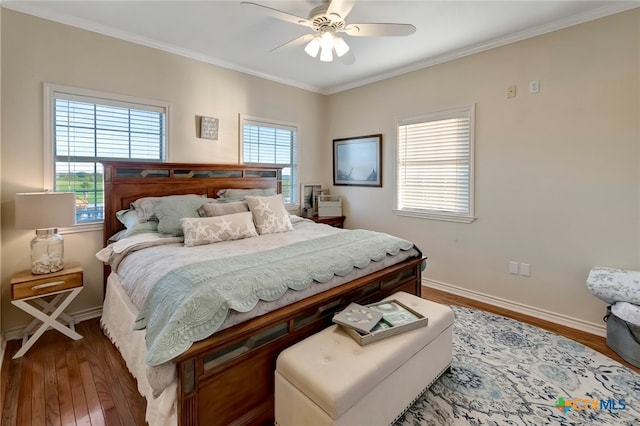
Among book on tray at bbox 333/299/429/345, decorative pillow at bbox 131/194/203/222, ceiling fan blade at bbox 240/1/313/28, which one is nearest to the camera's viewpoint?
book on tray at bbox 333/299/429/345

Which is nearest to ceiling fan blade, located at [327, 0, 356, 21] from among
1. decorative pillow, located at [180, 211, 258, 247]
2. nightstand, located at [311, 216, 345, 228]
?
decorative pillow, located at [180, 211, 258, 247]

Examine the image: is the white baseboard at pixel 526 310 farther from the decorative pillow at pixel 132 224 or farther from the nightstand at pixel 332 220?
the decorative pillow at pixel 132 224

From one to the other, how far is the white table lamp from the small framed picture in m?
1.49

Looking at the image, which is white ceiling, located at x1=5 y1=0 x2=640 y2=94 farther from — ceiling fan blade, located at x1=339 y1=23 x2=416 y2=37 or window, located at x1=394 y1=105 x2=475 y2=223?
window, located at x1=394 y1=105 x2=475 y2=223

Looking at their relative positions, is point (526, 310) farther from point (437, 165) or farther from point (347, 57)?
point (347, 57)

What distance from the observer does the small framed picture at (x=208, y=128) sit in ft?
11.6

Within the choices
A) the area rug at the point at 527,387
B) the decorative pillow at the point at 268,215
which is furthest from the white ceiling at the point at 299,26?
the area rug at the point at 527,387

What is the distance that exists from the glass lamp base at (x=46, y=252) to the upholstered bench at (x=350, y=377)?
219 centimetres

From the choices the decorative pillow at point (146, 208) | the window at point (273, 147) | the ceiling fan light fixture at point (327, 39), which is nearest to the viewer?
the ceiling fan light fixture at point (327, 39)

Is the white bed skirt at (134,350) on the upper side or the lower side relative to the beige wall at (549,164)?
lower

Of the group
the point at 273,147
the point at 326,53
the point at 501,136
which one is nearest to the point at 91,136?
the point at 273,147

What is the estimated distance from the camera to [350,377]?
4.51 feet

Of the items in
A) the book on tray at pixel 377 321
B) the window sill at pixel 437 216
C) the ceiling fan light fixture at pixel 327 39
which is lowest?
the book on tray at pixel 377 321

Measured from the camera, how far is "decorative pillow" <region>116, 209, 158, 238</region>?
266cm
